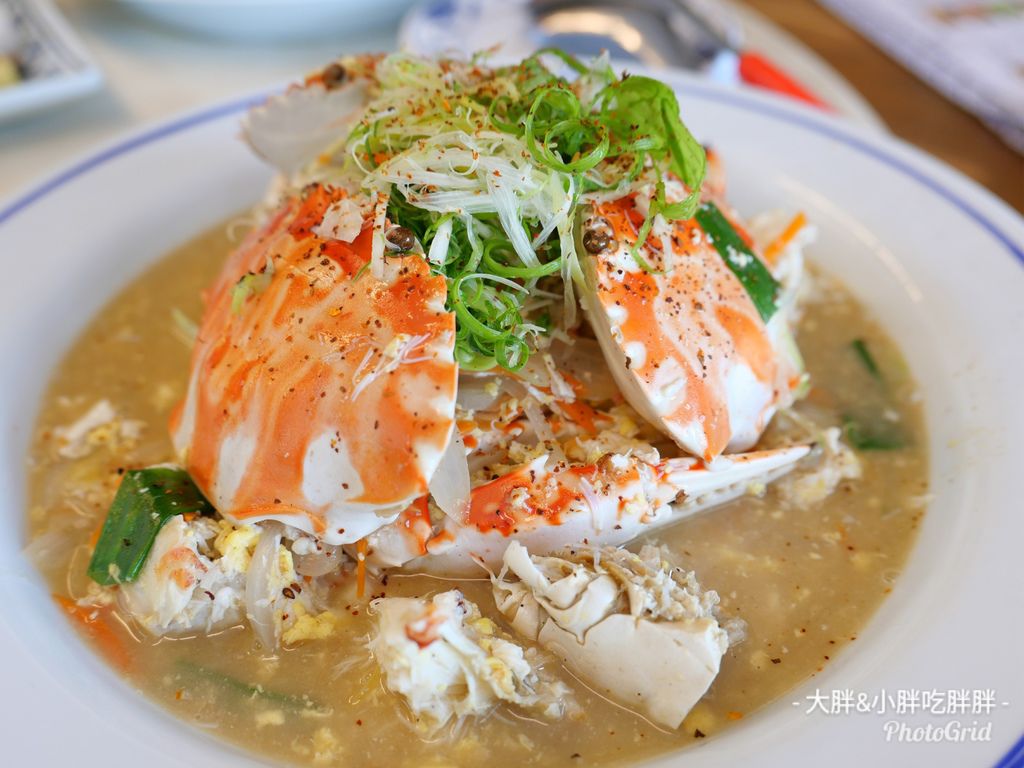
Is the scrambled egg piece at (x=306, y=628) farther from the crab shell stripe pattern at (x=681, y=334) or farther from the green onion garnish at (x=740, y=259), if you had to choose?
the green onion garnish at (x=740, y=259)

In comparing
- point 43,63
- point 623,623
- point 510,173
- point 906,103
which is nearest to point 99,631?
point 623,623

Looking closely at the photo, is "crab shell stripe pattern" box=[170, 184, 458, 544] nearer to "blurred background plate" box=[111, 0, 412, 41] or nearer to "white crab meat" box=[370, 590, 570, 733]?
"white crab meat" box=[370, 590, 570, 733]

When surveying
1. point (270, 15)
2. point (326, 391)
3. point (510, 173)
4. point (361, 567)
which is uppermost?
point (270, 15)

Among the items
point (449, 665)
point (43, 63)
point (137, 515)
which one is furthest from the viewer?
point (43, 63)

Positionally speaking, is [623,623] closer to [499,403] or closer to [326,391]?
[499,403]

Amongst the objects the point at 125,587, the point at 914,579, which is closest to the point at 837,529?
the point at 914,579

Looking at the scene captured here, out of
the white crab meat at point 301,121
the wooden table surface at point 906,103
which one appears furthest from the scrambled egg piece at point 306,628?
the wooden table surface at point 906,103
